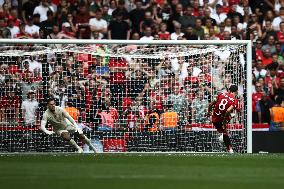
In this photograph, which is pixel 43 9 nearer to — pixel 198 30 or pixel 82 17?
pixel 82 17

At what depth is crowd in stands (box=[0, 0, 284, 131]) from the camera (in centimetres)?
1855

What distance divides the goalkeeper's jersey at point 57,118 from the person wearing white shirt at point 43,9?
4733 millimetres

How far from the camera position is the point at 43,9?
2264 centimetres

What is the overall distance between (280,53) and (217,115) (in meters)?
4.62

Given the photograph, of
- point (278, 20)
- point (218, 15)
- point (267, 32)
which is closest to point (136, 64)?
point (218, 15)

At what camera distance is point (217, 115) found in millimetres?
18203

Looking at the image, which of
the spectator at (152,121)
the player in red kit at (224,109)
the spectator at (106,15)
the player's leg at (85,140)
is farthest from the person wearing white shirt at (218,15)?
the player's leg at (85,140)

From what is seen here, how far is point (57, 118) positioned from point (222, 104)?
3445mm

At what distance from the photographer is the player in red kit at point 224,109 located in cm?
1819

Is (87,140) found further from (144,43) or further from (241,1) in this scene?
(241,1)

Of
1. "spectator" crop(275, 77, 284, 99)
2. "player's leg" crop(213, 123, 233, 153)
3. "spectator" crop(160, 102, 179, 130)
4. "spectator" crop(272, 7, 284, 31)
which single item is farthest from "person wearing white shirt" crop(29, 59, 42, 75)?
"spectator" crop(272, 7, 284, 31)

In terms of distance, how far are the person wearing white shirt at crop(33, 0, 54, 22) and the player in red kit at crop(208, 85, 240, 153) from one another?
20.1 feet

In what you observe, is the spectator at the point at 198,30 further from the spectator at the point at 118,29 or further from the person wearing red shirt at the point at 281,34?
the person wearing red shirt at the point at 281,34

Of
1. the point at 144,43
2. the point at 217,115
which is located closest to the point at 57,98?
the point at 144,43
